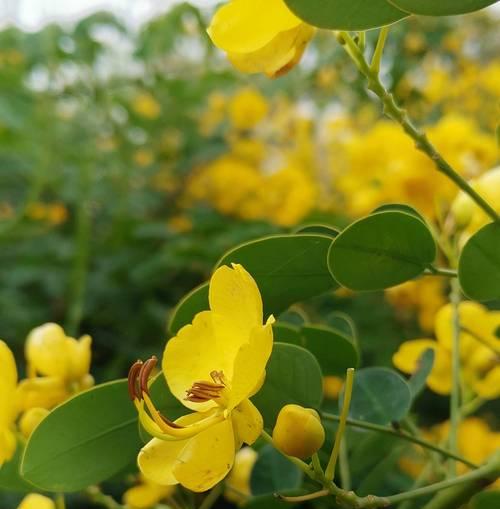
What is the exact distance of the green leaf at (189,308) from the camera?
0.47 meters

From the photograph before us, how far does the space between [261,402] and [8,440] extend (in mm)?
164

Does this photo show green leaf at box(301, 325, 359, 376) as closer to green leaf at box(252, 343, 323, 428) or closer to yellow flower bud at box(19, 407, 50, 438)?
green leaf at box(252, 343, 323, 428)

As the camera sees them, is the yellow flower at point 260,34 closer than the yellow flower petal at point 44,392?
Yes

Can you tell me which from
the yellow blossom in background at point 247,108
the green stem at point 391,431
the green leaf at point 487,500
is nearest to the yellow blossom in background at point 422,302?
the yellow blossom in background at point 247,108

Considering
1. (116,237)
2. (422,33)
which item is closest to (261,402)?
(116,237)

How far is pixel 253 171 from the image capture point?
194 centimetres

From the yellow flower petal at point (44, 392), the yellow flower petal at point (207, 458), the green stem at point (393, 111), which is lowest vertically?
the yellow flower petal at point (44, 392)

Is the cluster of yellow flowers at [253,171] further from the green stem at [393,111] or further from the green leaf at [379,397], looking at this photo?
the green stem at [393,111]

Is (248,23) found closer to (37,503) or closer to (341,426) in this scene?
(341,426)

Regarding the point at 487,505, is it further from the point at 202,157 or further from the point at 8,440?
the point at 202,157

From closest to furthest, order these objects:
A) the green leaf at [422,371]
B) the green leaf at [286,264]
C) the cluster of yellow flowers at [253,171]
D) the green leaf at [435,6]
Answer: the green leaf at [435,6] → the green leaf at [286,264] → the green leaf at [422,371] → the cluster of yellow flowers at [253,171]

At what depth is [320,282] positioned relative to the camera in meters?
0.47

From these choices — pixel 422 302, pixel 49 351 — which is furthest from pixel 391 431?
pixel 422 302

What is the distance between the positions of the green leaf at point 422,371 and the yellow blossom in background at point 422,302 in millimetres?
841
